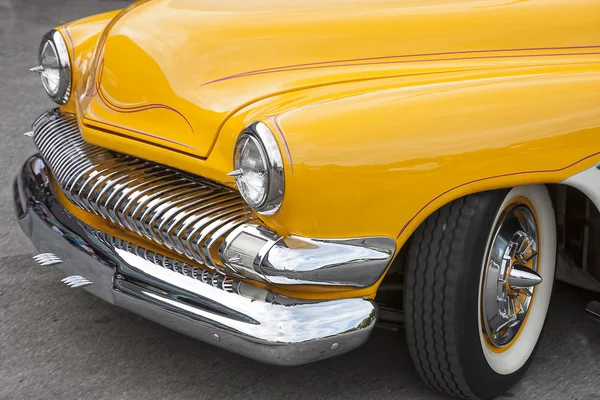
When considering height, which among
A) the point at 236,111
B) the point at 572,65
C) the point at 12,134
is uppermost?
the point at 572,65

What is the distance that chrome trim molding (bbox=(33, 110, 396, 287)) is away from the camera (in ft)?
7.51

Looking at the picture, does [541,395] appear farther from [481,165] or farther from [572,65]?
[572,65]

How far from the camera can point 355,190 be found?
2.28 meters

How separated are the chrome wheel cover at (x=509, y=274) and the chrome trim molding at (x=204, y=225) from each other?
1.27ft

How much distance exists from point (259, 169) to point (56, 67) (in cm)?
136

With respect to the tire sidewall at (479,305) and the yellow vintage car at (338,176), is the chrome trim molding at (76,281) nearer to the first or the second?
the yellow vintage car at (338,176)

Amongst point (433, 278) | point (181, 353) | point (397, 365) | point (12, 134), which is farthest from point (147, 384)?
point (12, 134)

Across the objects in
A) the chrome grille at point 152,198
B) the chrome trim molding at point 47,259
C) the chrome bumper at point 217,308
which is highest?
the chrome grille at point 152,198

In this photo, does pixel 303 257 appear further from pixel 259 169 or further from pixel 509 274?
pixel 509 274

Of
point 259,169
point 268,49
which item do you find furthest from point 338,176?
point 268,49

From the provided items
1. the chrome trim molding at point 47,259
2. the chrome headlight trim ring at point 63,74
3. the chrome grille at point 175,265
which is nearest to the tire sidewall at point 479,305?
the chrome grille at point 175,265

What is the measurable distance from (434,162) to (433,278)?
34cm

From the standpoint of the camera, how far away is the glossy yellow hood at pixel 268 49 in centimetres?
264

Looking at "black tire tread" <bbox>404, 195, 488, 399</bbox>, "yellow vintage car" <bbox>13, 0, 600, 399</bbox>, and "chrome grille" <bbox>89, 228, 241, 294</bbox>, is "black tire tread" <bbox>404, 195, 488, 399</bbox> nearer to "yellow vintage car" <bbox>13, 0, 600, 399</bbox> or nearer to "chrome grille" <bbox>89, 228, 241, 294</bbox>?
"yellow vintage car" <bbox>13, 0, 600, 399</bbox>
